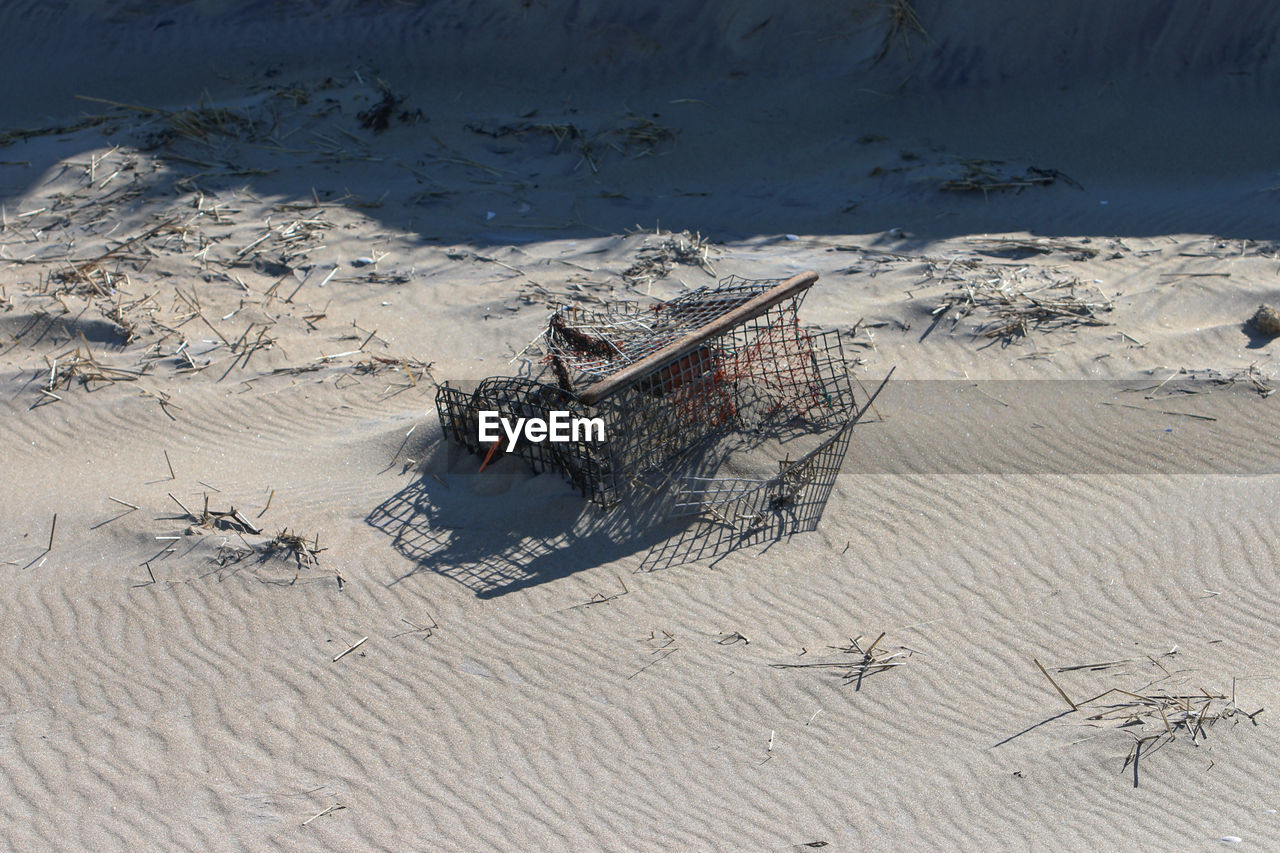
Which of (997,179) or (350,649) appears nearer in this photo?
(350,649)

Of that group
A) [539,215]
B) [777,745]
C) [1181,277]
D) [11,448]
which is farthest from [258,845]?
[1181,277]

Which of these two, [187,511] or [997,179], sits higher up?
[997,179]

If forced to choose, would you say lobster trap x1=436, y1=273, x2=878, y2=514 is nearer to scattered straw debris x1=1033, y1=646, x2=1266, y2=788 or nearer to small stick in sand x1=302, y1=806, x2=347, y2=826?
scattered straw debris x1=1033, y1=646, x2=1266, y2=788

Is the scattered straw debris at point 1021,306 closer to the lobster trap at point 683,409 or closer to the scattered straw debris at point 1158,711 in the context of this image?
the lobster trap at point 683,409

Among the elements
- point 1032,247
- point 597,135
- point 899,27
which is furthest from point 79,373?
point 899,27

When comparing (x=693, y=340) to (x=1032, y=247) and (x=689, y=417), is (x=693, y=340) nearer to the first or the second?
(x=689, y=417)

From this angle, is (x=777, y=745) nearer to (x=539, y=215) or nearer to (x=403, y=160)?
(x=539, y=215)

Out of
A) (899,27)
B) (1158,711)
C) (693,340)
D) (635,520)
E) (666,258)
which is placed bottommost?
(1158,711)
